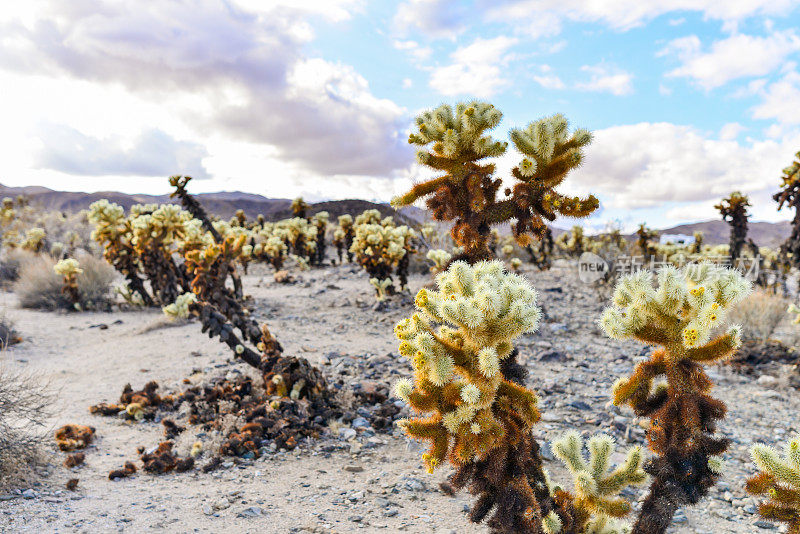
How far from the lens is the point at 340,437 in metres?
4.89

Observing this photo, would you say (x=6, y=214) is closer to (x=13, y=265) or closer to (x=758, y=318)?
(x=13, y=265)

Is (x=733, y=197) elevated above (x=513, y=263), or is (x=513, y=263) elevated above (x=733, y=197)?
(x=733, y=197)

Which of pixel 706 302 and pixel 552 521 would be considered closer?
pixel 706 302

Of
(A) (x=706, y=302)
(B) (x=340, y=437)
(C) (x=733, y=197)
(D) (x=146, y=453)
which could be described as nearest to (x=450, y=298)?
(A) (x=706, y=302)

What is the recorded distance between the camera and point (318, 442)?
15.9 feet

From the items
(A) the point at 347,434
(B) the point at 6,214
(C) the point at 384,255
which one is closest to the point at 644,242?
(C) the point at 384,255

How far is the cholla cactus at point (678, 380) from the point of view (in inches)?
80.7

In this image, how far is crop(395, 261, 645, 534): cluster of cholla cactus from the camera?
2.05 m

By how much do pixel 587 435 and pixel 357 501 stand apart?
2.44 metres

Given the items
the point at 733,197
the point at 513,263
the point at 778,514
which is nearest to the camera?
the point at 778,514

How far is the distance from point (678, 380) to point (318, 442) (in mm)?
3612

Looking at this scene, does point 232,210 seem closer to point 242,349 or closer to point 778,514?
point 242,349

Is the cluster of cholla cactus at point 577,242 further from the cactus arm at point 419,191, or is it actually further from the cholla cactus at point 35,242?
the cholla cactus at point 35,242

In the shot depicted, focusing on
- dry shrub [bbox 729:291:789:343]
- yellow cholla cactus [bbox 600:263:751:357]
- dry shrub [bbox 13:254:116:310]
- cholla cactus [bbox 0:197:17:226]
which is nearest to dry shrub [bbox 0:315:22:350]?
dry shrub [bbox 13:254:116:310]
